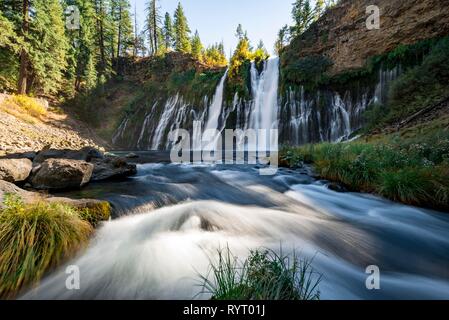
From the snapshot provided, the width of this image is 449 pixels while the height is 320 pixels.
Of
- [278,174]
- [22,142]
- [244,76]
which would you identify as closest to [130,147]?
[22,142]

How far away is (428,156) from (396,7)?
13.5 m

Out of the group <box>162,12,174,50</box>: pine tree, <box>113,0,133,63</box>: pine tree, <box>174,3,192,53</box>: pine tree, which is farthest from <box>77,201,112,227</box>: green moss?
<box>162,12,174,50</box>: pine tree

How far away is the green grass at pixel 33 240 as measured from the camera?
2363mm

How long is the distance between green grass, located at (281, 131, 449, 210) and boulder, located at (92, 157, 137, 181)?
6.88 meters

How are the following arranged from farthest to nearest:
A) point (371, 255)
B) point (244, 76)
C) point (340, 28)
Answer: point (244, 76), point (340, 28), point (371, 255)

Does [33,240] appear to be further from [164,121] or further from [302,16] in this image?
[302,16]

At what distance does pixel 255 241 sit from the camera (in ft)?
11.8

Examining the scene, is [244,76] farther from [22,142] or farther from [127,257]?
[127,257]

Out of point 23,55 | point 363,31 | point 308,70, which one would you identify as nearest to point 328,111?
point 308,70

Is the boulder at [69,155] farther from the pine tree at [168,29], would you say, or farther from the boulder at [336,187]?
the pine tree at [168,29]

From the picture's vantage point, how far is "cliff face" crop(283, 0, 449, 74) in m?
12.6

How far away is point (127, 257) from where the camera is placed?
301 cm

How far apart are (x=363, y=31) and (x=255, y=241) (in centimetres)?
1796

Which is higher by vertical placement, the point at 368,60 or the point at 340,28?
the point at 340,28
